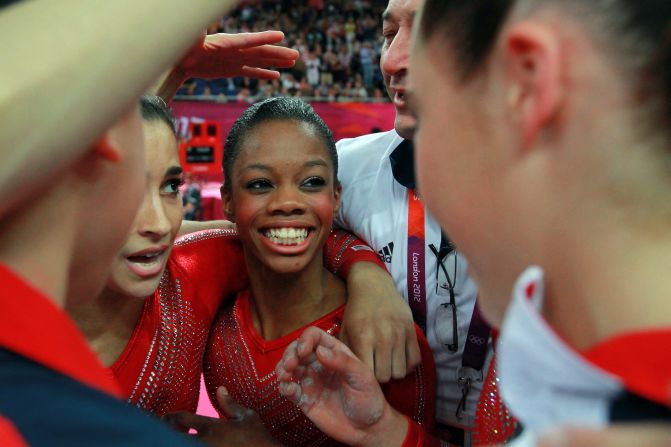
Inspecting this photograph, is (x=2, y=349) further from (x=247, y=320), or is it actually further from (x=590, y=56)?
(x=247, y=320)

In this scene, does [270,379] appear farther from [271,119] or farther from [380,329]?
[271,119]

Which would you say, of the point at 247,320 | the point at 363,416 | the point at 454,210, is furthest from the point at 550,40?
the point at 247,320

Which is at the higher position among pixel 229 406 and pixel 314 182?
pixel 314 182

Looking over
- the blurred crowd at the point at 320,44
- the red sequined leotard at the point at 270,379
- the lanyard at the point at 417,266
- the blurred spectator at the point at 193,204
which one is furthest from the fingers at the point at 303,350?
the blurred crowd at the point at 320,44

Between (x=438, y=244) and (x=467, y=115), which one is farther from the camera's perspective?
(x=438, y=244)

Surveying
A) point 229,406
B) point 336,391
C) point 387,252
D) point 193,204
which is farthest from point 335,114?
point 336,391

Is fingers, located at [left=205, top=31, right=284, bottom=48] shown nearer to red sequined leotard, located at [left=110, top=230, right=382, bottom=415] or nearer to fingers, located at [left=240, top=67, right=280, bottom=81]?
fingers, located at [left=240, top=67, right=280, bottom=81]

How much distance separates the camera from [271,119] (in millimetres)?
1348

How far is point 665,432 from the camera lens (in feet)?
1.38

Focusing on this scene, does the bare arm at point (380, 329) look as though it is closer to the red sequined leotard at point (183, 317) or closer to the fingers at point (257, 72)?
the red sequined leotard at point (183, 317)

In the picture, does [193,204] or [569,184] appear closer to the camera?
[569,184]

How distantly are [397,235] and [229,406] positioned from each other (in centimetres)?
51

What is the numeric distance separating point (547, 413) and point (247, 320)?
955 mm

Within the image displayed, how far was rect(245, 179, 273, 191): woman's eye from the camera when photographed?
1.32 metres
